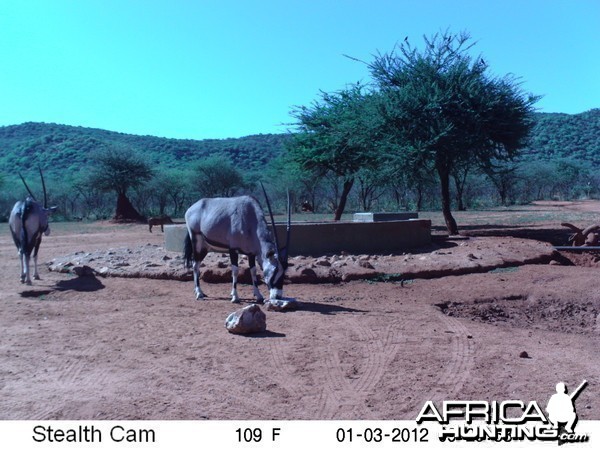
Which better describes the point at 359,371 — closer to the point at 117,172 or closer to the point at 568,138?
the point at 117,172

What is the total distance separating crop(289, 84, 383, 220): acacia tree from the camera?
73.1 feet

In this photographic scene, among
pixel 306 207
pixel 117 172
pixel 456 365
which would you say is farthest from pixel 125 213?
pixel 456 365

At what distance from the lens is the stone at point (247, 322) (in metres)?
8.27

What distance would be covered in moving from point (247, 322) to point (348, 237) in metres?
7.41

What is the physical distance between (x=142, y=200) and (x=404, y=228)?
39755 mm

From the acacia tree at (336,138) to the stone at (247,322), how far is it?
13.5 m

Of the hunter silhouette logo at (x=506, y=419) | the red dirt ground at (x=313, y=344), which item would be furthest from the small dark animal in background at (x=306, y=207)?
the hunter silhouette logo at (x=506, y=419)

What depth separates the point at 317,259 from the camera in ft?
46.4

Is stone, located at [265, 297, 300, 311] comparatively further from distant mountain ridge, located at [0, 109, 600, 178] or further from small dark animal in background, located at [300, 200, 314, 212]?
distant mountain ridge, located at [0, 109, 600, 178]

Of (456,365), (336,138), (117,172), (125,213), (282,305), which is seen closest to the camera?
(456,365)

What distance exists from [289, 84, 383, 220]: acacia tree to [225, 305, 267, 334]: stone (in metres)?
13.5

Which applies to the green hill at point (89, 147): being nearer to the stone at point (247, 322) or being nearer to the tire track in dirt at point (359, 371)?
the stone at point (247, 322)

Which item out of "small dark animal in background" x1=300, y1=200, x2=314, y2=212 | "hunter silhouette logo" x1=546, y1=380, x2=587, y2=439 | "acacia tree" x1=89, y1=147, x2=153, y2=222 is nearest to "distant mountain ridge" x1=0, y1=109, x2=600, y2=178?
"acacia tree" x1=89, y1=147, x2=153, y2=222

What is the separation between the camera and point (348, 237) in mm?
15398
